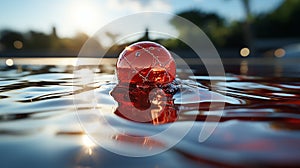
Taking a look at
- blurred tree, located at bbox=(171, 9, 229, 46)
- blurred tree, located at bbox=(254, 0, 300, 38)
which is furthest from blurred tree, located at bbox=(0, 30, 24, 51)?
blurred tree, located at bbox=(254, 0, 300, 38)

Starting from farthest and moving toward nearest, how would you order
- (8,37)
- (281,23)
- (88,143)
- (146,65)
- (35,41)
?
(281,23), (8,37), (35,41), (146,65), (88,143)

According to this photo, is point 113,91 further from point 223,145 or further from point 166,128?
point 223,145

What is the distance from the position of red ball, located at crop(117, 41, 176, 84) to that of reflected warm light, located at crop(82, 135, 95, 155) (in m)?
1.30

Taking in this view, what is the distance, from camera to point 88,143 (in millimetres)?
1229

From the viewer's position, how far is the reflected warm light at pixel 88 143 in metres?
1.15

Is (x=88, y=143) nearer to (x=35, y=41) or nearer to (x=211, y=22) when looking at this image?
(x=211, y=22)

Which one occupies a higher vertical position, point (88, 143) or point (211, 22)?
point (211, 22)

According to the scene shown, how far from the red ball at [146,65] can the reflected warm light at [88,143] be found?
1.30m

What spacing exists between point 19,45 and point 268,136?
100 ft

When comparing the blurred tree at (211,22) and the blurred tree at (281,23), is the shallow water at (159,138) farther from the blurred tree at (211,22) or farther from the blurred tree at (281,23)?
the blurred tree at (281,23)

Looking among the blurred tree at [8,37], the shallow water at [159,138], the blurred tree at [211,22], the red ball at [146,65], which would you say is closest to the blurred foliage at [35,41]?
the blurred tree at [8,37]

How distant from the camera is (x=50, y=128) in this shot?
→ 1446mm

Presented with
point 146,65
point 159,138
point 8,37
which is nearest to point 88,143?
point 159,138

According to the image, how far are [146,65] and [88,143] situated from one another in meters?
1.38
